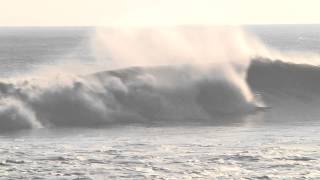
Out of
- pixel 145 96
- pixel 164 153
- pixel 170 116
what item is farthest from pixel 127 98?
pixel 164 153

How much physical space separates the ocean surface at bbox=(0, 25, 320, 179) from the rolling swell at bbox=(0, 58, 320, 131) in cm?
4

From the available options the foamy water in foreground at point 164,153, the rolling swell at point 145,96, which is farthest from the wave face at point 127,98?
the foamy water in foreground at point 164,153

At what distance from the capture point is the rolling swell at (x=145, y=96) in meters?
22.0

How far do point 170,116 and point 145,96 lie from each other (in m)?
1.76

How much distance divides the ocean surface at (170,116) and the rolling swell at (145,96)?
0.12ft

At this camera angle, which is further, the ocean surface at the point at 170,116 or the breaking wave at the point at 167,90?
the breaking wave at the point at 167,90

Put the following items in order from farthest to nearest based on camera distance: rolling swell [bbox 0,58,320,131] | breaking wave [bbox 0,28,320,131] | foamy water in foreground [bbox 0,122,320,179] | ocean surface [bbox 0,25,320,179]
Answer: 1. breaking wave [bbox 0,28,320,131]
2. rolling swell [bbox 0,58,320,131]
3. ocean surface [bbox 0,25,320,179]
4. foamy water in foreground [bbox 0,122,320,179]

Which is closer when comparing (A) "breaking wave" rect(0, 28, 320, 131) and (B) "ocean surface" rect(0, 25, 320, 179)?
(B) "ocean surface" rect(0, 25, 320, 179)

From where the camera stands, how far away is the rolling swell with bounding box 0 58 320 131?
866 inches

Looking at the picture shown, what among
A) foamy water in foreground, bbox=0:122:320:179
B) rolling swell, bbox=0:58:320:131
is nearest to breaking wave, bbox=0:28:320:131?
rolling swell, bbox=0:58:320:131

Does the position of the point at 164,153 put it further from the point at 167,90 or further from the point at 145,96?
the point at 167,90

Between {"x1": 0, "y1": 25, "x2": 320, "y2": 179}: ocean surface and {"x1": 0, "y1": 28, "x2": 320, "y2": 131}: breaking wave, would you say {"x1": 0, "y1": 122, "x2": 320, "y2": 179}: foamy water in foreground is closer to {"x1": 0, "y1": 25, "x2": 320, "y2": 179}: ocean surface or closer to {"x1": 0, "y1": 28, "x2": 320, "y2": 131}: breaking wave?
{"x1": 0, "y1": 25, "x2": 320, "y2": 179}: ocean surface

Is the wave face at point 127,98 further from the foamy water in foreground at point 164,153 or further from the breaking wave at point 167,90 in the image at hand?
the foamy water in foreground at point 164,153

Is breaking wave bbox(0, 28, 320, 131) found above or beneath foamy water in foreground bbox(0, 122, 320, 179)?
above
